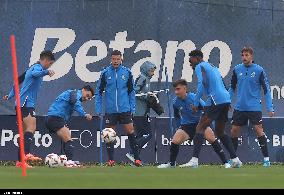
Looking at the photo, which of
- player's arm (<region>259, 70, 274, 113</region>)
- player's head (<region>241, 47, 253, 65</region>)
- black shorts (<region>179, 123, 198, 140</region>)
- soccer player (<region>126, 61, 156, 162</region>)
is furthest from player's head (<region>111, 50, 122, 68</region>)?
player's arm (<region>259, 70, 274, 113</region>)

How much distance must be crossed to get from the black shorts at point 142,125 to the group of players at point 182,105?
0.64ft

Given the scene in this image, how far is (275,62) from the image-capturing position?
19984 mm

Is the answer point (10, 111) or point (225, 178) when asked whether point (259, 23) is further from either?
point (225, 178)

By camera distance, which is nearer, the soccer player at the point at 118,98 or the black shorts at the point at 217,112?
the black shorts at the point at 217,112

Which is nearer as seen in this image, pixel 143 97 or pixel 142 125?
pixel 142 125

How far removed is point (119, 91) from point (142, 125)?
Answer: 4.67 ft

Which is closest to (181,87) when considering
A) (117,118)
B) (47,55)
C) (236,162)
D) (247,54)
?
(247,54)

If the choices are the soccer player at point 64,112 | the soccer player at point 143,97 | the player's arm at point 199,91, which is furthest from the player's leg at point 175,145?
the soccer player at point 143,97

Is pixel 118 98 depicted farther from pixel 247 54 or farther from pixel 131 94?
pixel 247 54

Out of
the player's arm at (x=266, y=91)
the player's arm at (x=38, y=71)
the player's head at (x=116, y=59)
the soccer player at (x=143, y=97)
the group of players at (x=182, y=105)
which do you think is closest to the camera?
the group of players at (x=182, y=105)

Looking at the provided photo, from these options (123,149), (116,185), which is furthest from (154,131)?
(116,185)

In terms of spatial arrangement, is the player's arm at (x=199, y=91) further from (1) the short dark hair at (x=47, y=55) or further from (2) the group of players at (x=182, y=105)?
(1) the short dark hair at (x=47, y=55)

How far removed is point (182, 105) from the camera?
16.4 meters

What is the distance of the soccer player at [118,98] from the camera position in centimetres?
1706
